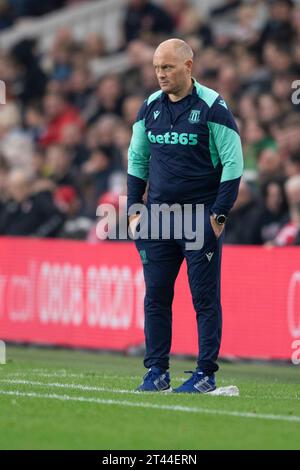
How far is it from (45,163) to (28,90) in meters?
3.64

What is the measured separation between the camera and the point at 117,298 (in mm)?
16562

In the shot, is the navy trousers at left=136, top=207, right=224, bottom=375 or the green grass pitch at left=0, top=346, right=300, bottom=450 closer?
the green grass pitch at left=0, top=346, right=300, bottom=450

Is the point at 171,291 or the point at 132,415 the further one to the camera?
the point at 171,291

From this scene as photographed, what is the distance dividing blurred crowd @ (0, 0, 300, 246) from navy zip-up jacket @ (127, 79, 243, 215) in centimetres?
548

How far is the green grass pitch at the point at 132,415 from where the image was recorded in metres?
7.93

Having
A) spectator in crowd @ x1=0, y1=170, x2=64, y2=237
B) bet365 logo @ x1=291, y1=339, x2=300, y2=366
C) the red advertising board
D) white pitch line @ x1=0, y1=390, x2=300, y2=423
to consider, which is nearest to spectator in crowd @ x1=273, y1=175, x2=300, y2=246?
the red advertising board

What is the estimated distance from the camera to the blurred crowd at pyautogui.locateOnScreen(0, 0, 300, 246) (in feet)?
55.4

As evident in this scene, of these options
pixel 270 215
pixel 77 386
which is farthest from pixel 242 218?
pixel 77 386

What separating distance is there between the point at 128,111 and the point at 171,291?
1080cm

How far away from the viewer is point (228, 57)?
1997 cm

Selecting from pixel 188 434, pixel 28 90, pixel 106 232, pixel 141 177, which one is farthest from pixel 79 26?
pixel 188 434

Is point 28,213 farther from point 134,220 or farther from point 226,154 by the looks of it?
point 226,154

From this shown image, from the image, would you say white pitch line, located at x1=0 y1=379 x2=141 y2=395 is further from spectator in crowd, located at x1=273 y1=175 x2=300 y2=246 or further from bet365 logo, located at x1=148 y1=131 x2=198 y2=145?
spectator in crowd, located at x1=273 y1=175 x2=300 y2=246

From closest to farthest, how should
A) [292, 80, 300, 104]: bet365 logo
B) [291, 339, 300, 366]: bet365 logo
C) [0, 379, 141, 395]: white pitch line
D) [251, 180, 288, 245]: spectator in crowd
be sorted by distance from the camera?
[0, 379, 141, 395]: white pitch line → [291, 339, 300, 366]: bet365 logo → [251, 180, 288, 245]: spectator in crowd → [292, 80, 300, 104]: bet365 logo
